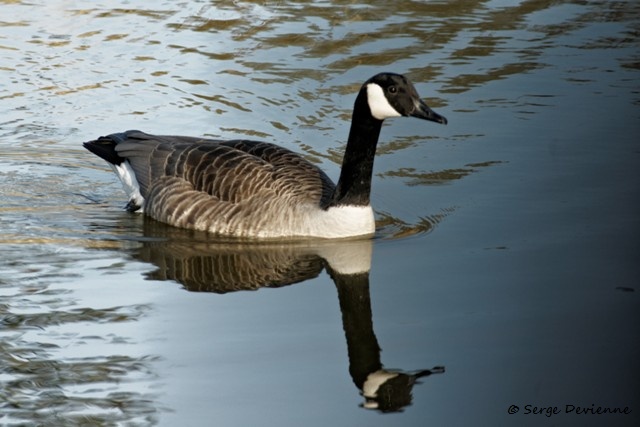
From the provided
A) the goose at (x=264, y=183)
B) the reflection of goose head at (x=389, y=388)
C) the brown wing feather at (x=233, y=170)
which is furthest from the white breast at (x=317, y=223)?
the reflection of goose head at (x=389, y=388)

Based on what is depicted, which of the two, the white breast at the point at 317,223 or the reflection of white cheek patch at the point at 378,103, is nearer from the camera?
the reflection of white cheek patch at the point at 378,103

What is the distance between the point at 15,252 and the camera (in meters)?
10.3

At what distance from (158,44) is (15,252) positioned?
6.87 m

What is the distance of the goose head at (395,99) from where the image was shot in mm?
9898

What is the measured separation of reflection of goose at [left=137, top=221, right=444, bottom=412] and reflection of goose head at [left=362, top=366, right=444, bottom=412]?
210 mm

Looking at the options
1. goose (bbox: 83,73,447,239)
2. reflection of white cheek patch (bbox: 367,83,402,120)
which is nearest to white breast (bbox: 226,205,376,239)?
goose (bbox: 83,73,447,239)

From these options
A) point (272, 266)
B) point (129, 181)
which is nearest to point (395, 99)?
point (272, 266)

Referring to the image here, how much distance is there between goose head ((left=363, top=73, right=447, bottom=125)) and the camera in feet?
32.5

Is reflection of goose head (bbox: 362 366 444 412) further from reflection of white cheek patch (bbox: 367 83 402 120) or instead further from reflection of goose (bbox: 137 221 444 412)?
reflection of white cheek patch (bbox: 367 83 402 120)

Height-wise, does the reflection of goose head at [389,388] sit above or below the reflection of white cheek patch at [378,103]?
below

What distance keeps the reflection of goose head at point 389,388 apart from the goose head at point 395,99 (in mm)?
2811

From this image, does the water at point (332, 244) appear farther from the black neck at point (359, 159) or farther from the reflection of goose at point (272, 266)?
the black neck at point (359, 159)

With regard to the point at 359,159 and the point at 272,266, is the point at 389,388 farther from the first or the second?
the point at 359,159

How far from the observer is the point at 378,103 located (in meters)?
10.1
